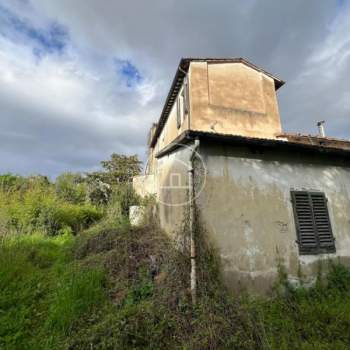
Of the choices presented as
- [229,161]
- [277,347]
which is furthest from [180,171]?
[277,347]

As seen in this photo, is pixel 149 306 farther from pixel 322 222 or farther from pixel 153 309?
pixel 322 222

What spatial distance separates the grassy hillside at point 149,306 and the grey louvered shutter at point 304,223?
0.73 meters

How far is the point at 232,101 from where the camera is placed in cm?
1040

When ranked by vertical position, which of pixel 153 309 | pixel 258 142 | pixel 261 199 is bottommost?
pixel 153 309

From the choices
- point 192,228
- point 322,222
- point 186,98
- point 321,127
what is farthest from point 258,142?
point 321,127

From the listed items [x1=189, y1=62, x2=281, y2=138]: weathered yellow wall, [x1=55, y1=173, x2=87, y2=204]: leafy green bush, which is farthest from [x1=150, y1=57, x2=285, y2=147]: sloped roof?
[x1=55, y1=173, x2=87, y2=204]: leafy green bush

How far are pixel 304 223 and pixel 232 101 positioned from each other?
23.5 feet

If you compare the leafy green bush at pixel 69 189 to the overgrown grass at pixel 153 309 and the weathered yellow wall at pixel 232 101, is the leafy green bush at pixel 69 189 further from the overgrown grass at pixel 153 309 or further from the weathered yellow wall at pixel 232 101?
the weathered yellow wall at pixel 232 101

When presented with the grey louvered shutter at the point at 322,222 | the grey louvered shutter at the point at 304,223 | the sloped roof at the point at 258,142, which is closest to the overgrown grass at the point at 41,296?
the sloped roof at the point at 258,142

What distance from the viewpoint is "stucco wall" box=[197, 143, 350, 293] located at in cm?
418

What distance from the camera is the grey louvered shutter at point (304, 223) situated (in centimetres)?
480

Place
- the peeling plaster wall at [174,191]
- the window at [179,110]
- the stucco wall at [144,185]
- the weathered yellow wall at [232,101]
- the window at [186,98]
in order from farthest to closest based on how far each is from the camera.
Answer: the window at [179,110] → the stucco wall at [144,185] → the window at [186,98] → the weathered yellow wall at [232,101] → the peeling plaster wall at [174,191]

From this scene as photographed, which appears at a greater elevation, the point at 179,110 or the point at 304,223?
the point at 179,110

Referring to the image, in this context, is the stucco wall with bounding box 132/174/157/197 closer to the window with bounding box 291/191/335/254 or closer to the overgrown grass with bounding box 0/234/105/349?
the overgrown grass with bounding box 0/234/105/349
